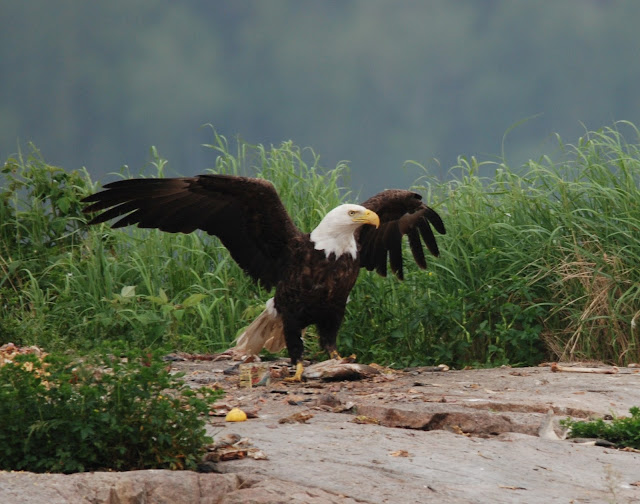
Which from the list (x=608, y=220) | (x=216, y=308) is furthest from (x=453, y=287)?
(x=216, y=308)

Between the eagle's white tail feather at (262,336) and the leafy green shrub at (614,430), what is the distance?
104 inches

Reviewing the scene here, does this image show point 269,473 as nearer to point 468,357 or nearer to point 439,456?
point 439,456

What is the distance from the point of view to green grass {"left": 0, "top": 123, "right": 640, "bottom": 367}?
7082mm

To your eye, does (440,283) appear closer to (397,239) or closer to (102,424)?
(397,239)

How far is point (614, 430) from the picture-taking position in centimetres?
424

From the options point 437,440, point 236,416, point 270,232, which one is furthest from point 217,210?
point 437,440

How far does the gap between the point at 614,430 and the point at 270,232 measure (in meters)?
2.69

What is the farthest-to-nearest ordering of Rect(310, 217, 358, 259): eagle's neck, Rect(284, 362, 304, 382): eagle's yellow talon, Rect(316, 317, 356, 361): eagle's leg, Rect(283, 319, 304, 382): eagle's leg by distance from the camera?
Rect(316, 317, 356, 361): eagle's leg
Rect(283, 319, 304, 382): eagle's leg
Rect(310, 217, 358, 259): eagle's neck
Rect(284, 362, 304, 382): eagle's yellow talon

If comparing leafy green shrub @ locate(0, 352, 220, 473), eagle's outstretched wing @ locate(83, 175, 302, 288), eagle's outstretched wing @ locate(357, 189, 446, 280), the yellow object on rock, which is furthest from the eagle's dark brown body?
leafy green shrub @ locate(0, 352, 220, 473)

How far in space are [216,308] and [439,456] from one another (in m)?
5.00

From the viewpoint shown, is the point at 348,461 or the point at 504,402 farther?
the point at 504,402

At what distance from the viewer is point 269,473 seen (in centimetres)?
317

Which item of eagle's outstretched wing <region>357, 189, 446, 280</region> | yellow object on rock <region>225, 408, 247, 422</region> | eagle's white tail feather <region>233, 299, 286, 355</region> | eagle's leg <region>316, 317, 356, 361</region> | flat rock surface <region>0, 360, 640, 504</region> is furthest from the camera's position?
eagle's outstretched wing <region>357, 189, 446, 280</region>

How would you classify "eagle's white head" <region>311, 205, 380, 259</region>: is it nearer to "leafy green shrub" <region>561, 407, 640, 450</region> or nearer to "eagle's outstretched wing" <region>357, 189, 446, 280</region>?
"eagle's outstretched wing" <region>357, 189, 446, 280</region>
